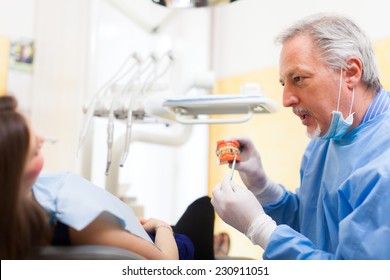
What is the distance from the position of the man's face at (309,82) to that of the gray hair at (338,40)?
0.02 m

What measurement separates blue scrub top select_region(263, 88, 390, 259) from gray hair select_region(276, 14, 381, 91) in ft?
0.45

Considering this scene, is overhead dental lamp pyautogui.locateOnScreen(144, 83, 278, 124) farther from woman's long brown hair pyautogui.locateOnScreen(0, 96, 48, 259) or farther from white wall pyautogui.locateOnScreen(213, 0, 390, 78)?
woman's long brown hair pyautogui.locateOnScreen(0, 96, 48, 259)

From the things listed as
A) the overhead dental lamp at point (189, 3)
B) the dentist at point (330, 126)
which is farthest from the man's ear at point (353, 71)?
the overhead dental lamp at point (189, 3)

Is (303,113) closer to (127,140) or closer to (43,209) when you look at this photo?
(127,140)

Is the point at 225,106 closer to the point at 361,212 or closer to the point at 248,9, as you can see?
the point at 361,212

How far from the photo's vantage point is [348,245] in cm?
85

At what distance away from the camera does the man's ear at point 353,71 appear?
3.39 feet

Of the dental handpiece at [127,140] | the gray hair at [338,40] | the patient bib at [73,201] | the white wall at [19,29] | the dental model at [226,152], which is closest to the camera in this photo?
A: the patient bib at [73,201]

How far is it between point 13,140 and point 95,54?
38.8 inches

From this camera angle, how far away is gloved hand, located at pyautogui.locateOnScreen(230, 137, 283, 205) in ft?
4.33

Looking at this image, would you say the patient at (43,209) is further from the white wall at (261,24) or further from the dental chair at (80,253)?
the white wall at (261,24)

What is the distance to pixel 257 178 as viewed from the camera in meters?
1.32

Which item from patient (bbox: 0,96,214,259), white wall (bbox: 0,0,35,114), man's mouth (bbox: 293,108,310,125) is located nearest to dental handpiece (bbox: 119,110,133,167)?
patient (bbox: 0,96,214,259)
